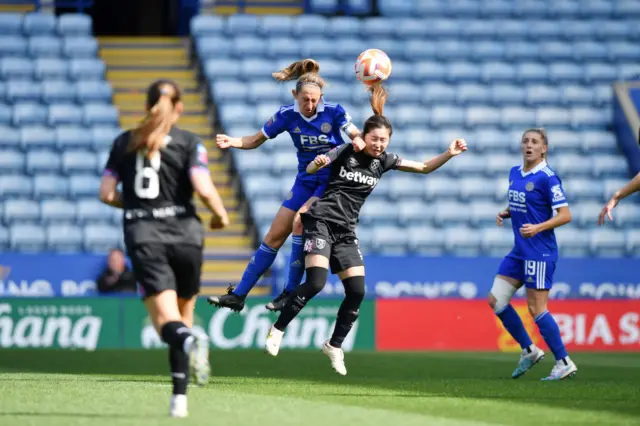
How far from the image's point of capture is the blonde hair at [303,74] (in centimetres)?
984

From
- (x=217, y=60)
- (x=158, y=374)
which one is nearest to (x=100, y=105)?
(x=217, y=60)

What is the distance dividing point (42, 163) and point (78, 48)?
2.97 metres

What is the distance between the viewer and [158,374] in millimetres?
10281

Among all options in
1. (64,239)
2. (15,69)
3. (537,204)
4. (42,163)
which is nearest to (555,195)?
(537,204)

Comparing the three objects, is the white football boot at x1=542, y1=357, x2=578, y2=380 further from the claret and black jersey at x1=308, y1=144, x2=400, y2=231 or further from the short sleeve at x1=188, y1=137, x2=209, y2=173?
the short sleeve at x1=188, y1=137, x2=209, y2=173

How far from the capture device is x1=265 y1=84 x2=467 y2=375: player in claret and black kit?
9398 millimetres

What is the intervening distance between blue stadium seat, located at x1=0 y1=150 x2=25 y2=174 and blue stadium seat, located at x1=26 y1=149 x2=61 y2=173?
0.11m

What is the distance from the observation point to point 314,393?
27.6 ft

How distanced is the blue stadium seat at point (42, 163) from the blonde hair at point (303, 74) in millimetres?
8909

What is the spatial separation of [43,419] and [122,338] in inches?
347

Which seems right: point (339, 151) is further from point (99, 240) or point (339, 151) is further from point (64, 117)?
point (64, 117)

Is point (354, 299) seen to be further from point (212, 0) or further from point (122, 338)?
point (212, 0)

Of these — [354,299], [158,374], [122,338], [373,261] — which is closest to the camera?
[354,299]

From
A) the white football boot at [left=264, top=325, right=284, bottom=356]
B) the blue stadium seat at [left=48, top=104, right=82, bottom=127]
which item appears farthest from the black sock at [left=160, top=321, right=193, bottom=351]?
the blue stadium seat at [left=48, top=104, right=82, bottom=127]
